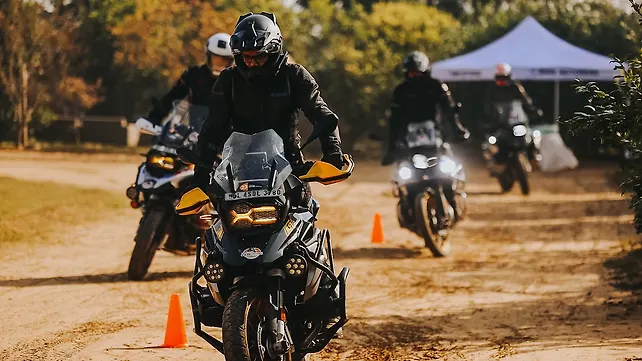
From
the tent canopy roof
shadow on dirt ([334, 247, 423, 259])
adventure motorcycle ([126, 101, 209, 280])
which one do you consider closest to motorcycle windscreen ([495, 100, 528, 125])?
the tent canopy roof

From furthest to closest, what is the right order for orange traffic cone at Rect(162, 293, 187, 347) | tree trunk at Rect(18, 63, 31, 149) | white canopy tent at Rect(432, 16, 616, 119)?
tree trunk at Rect(18, 63, 31, 149) < white canopy tent at Rect(432, 16, 616, 119) < orange traffic cone at Rect(162, 293, 187, 347)

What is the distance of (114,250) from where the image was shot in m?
12.5

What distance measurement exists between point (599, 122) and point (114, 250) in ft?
22.3

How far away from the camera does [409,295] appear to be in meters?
9.83

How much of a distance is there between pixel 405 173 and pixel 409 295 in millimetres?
2617

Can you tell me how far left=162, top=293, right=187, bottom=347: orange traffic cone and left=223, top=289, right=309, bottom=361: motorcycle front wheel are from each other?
1.76 metres

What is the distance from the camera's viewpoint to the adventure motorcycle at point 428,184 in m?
12.1

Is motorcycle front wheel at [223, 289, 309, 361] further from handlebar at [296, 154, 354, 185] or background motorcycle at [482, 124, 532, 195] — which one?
background motorcycle at [482, 124, 532, 195]

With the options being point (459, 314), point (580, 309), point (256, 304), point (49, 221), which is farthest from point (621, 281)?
point (49, 221)

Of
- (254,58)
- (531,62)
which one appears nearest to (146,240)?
(254,58)

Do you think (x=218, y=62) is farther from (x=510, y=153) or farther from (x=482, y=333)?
(x=510, y=153)

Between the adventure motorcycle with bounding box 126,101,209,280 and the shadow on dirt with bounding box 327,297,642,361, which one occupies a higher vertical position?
the adventure motorcycle with bounding box 126,101,209,280

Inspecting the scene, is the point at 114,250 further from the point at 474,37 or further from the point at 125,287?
the point at 474,37

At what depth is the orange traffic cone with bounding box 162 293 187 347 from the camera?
7598 millimetres
